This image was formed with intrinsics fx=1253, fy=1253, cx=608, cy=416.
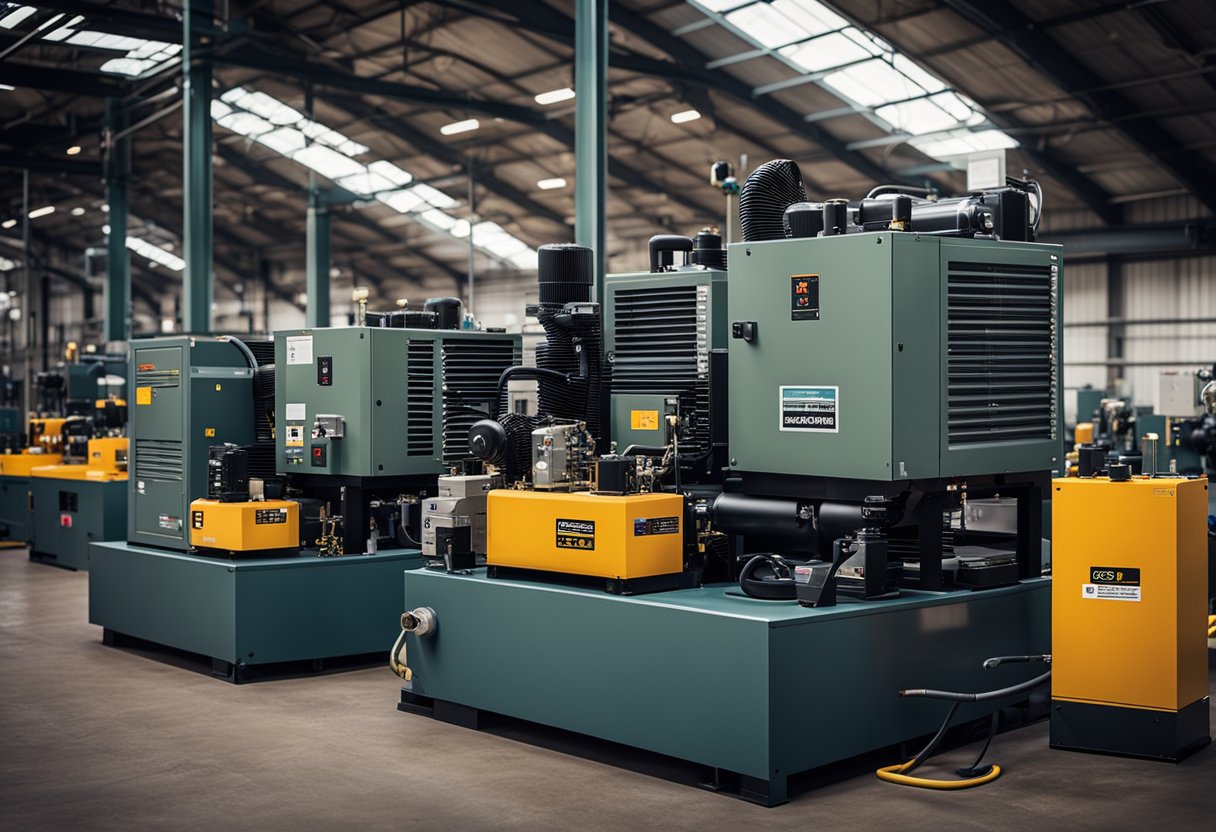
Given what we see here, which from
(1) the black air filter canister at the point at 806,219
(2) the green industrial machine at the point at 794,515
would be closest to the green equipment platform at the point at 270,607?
(2) the green industrial machine at the point at 794,515

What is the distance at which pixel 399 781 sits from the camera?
390 cm

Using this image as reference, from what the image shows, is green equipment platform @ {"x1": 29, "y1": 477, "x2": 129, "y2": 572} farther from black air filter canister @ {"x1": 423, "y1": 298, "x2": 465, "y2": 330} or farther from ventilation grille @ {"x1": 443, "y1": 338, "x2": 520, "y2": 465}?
ventilation grille @ {"x1": 443, "y1": 338, "x2": 520, "y2": 465}

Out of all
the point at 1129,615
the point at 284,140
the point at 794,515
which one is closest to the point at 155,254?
the point at 284,140

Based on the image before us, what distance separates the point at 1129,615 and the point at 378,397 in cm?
318

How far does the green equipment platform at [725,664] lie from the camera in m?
3.61

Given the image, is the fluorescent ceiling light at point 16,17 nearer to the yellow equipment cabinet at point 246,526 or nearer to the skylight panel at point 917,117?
the yellow equipment cabinet at point 246,526

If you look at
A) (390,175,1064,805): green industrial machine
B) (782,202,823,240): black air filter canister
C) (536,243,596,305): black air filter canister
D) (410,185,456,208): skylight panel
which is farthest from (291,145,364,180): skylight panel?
(782,202,823,240): black air filter canister

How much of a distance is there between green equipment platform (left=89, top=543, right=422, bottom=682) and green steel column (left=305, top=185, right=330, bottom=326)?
40.4 ft

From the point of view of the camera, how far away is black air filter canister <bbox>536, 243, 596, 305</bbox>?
196 inches

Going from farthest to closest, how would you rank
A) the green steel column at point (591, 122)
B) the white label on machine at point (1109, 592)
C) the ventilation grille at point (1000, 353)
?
1. the green steel column at point (591, 122)
2. the ventilation grille at point (1000, 353)
3. the white label on machine at point (1109, 592)

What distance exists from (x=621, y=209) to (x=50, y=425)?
9.10 metres

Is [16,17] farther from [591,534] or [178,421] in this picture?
[591,534]

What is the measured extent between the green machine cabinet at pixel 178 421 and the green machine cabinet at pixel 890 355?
2.89 meters

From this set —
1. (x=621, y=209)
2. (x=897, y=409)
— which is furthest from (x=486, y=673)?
(x=621, y=209)
